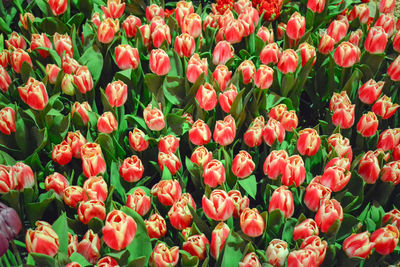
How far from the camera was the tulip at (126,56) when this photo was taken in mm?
2004

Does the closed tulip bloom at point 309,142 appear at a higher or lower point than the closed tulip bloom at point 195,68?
lower

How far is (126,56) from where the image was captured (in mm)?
2020

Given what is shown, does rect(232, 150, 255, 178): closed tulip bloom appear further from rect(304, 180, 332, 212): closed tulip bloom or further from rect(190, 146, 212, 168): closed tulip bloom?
rect(304, 180, 332, 212): closed tulip bloom

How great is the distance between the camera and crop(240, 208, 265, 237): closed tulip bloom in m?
1.40

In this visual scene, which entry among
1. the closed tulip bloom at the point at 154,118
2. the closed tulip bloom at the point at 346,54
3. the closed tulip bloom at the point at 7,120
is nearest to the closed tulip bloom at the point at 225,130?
the closed tulip bloom at the point at 154,118

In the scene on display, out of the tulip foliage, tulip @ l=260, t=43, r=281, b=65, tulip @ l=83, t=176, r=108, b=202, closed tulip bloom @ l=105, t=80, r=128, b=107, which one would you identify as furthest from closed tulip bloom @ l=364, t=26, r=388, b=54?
tulip @ l=83, t=176, r=108, b=202

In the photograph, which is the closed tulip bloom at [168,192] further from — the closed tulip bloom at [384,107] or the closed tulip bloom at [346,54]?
the closed tulip bloom at [346,54]

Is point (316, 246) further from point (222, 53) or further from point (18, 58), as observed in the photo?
point (18, 58)

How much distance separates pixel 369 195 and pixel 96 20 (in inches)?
59.4

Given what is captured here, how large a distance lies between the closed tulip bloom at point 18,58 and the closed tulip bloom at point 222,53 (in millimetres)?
816

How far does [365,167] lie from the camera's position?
5.52 ft

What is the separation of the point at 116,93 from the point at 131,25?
0.59 meters

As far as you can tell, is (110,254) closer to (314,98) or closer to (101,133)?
(101,133)

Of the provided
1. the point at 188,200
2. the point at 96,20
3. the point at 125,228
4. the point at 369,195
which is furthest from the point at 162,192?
the point at 96,20
